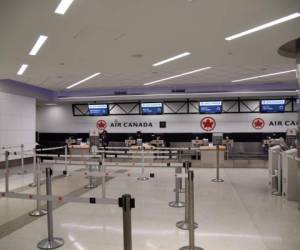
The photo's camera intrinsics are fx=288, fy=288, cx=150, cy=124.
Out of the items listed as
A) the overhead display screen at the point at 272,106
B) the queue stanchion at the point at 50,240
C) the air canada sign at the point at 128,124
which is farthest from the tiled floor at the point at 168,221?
the air canada sign at the point at 128,124

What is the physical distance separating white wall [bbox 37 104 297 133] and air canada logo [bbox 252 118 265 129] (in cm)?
11

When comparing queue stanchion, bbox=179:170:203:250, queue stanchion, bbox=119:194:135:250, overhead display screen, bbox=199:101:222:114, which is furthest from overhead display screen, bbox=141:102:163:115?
queue stanchion, bbox=119:194:135:250

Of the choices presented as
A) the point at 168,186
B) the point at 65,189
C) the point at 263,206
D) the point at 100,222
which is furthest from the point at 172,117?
the point at 100,222

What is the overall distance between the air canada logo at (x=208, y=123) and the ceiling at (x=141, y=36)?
17.0 ft

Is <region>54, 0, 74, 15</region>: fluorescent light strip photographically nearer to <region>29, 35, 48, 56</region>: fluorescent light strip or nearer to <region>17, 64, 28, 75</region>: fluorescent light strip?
<region>29, 35, 48, 56</region>: fluorescent light strip

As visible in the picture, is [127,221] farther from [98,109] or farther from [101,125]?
[101,125]

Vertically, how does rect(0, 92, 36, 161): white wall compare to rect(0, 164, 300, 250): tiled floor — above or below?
above

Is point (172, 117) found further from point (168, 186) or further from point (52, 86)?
point (168, 186)

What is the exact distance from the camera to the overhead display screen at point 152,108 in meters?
14.4

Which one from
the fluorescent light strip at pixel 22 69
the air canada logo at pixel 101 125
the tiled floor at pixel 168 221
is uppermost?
the fluorescent light strip at pixel 22 69

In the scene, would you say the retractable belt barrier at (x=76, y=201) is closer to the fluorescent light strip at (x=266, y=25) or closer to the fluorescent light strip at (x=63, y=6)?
the fluorescent light strip at (x=63, y=6)

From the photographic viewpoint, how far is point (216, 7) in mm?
4172

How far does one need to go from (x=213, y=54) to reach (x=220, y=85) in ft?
19.6

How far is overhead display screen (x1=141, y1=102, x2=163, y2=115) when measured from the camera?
1445 centimetres
